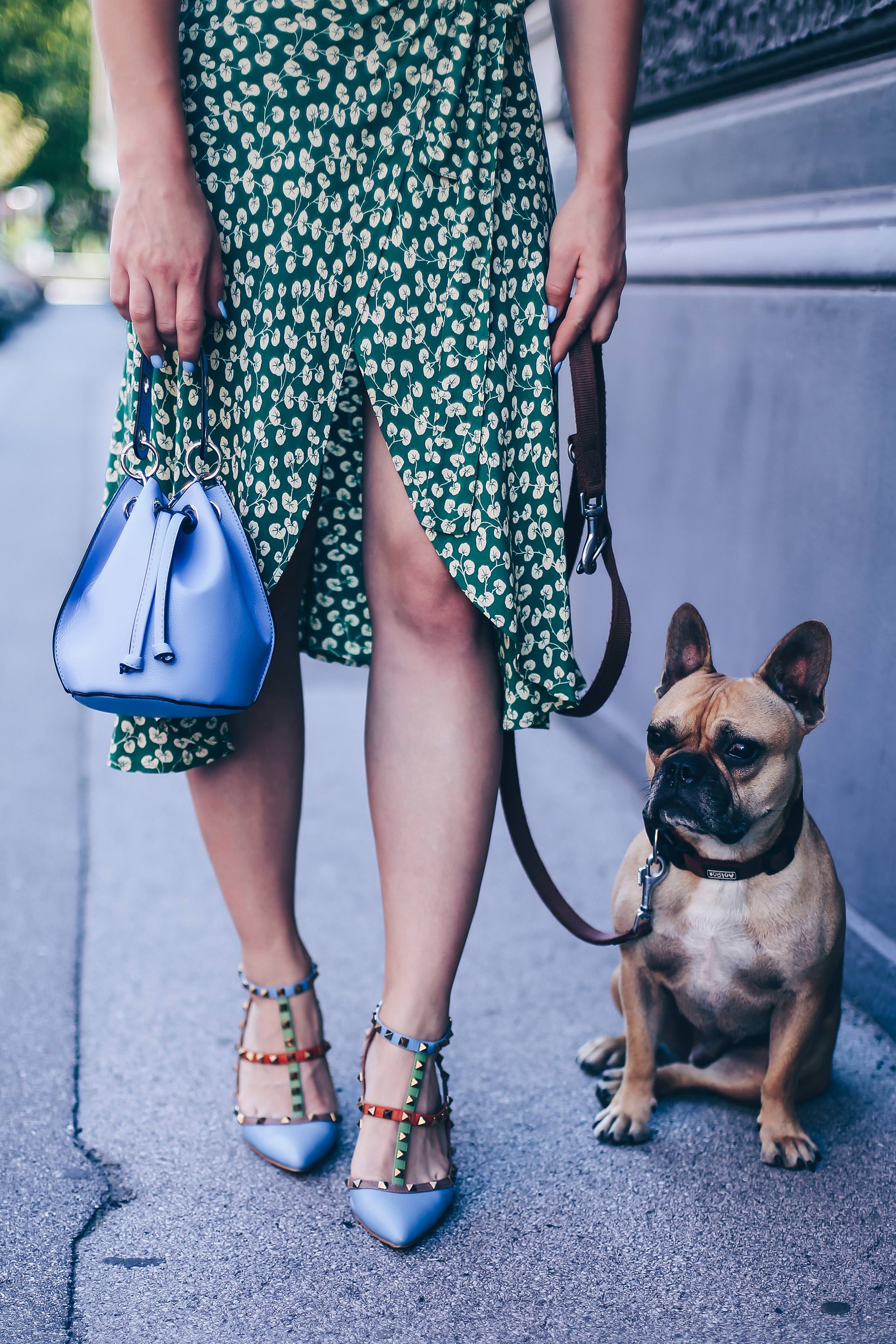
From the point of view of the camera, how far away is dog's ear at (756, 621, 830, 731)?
1.65 metres

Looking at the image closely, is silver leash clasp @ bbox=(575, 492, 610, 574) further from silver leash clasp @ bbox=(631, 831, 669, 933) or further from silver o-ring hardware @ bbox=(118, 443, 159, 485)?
silver o-ring hardware @ bbox=(118, 443, 159, 485)

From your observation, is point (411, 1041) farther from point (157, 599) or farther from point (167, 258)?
point (167, 258)

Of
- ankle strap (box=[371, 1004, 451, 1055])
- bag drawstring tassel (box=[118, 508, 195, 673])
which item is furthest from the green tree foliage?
ankle strap (box=[371, 1004, 451, 1055])

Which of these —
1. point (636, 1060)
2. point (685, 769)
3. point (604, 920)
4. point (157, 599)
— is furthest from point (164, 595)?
point (604, 920)

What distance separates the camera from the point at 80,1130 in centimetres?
179

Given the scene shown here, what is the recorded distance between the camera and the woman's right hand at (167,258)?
138cm

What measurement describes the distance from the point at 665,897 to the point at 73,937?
1.27 m

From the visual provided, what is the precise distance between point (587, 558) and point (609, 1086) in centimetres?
85

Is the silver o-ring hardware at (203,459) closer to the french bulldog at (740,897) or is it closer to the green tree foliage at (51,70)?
the french bulldog at (740,897)

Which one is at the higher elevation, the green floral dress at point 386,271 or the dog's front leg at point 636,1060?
the green floral dress at point 386,271

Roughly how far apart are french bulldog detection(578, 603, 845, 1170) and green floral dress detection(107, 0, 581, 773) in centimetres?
31

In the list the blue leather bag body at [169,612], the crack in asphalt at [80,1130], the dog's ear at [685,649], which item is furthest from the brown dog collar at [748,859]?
the crack in asphalt at [80,1130]

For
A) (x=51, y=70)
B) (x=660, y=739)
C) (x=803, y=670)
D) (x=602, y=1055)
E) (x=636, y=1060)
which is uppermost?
(x=51, y=70)

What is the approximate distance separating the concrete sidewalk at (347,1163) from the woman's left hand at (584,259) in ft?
3.78
